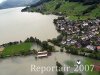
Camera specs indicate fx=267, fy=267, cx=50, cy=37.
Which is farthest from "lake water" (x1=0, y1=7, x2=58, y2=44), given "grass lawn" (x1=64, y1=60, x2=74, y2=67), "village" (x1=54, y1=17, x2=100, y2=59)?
"grass lawn" (x1=64, y1=60, x2=74, y2=67)

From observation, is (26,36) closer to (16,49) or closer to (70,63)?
(16,49)

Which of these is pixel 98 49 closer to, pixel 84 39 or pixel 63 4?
pixel 84 39

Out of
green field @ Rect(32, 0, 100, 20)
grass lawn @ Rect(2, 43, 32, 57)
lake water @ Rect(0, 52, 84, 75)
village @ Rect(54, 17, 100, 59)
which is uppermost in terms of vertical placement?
green field @ Rect(32, 0, 100, 20)

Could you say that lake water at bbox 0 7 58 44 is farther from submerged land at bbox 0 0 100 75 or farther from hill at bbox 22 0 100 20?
hill at bbox 22 0 100 20

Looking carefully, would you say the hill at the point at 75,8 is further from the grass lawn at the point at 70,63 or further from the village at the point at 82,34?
the grass lawn at the point at 70,63

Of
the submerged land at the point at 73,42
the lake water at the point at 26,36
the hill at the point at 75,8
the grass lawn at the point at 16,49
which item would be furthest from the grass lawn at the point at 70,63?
the hill at the point at 75,8

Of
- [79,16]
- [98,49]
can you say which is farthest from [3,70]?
[79,16]
